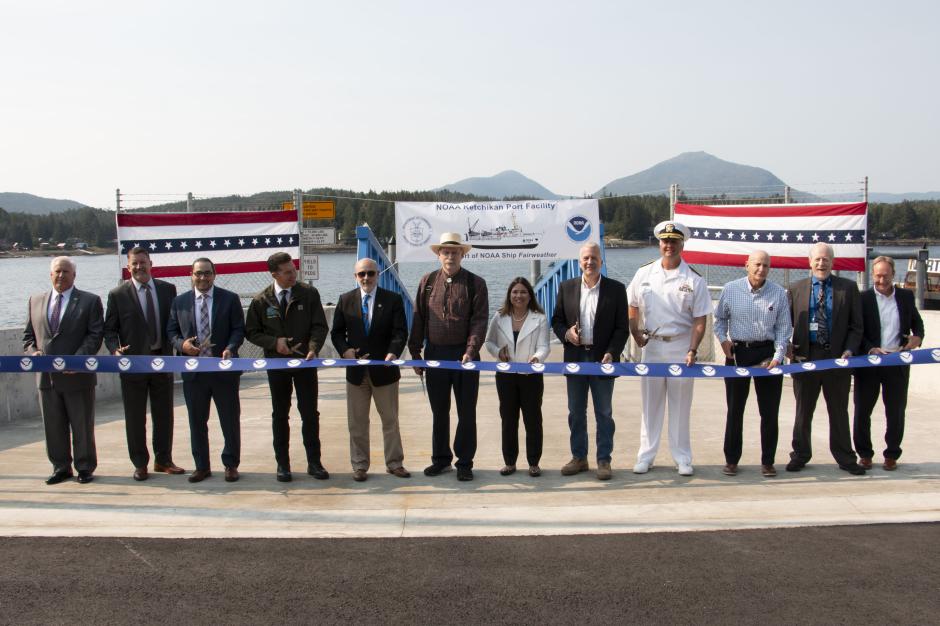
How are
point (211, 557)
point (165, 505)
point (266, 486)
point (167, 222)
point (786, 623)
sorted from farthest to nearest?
point (167, 222) < point (266, 486) < point (165, 505) < point (211, 557) < point (786, 623)

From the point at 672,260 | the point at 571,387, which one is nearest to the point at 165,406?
the point at 571,387

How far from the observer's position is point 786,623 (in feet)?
13.1

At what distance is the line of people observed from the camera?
669 centimetres

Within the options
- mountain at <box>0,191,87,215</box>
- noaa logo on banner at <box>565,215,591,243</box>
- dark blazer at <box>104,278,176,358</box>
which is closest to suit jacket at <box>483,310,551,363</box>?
dark blazer at <box>104,278,176,358</box>

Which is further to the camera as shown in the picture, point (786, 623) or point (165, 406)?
point (165, 406)

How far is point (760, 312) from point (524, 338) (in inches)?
74.7

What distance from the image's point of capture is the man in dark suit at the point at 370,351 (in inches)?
264

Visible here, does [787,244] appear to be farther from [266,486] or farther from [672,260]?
[266,486]

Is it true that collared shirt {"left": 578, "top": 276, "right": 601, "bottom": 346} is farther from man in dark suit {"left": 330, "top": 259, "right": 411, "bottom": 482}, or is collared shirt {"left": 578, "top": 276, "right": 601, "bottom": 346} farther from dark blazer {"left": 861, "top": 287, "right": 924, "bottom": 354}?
dark blazer {"left": 861, "top": 287, "right": 924, "bottom": 354}

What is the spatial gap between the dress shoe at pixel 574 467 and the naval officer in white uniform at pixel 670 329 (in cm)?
43

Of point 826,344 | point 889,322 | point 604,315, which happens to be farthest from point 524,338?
point 889,322

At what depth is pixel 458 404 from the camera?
6777mm

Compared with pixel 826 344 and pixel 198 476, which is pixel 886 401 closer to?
pixel 826 344

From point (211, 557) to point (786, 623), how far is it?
10.5 ft
